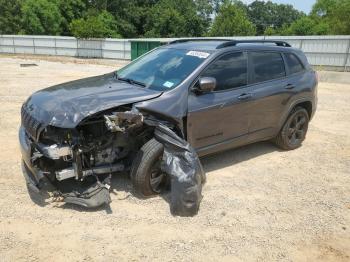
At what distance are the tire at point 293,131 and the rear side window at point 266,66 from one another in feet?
2.59

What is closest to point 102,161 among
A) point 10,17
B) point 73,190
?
point 73,190

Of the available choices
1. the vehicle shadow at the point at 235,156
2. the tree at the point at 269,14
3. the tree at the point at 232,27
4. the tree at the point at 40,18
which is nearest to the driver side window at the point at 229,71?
the vehicle shadow at the point at 235,156

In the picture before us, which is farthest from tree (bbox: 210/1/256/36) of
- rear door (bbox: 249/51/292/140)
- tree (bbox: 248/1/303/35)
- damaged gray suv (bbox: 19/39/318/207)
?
tree (bbox: 248/1/303/35)

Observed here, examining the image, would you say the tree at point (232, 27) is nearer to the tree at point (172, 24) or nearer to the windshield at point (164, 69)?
the tree at point (172, 24)

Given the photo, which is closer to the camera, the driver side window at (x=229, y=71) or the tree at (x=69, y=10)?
the driver side window at (x=229, y=71)

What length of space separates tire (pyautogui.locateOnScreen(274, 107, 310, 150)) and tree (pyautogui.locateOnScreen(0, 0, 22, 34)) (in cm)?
4428

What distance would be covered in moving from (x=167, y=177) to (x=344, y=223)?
215cm

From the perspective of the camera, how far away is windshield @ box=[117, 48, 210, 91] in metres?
4.79

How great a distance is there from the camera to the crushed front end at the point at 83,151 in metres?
4.08

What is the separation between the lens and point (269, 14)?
336ft

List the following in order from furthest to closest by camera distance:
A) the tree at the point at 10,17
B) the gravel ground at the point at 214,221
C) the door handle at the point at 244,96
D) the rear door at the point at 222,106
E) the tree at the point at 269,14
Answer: the tree at the point at 269,14, the tree at the point at 10,17, the door handle at the point at 244,96, the rear door at the point at 222,106, the gravel ground at the point at 214,221

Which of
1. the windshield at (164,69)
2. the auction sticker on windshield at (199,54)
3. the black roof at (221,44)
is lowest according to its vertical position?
the windshield at (164,69)

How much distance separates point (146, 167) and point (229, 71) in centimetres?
185

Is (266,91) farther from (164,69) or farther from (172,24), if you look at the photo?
(172,24)
